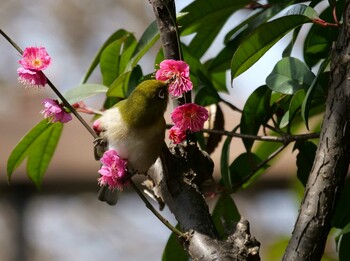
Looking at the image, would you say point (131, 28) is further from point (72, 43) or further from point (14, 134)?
point (14, 134)

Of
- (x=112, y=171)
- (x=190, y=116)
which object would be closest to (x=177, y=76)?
(x=190, y=116)

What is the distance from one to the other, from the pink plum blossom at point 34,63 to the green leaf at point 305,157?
0.46 m

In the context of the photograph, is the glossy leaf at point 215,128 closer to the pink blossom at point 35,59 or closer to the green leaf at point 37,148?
the green leaf at point 37,148

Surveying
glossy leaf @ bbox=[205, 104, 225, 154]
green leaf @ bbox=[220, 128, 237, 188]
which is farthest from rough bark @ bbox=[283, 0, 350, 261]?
glossy leaf @ bbox=[205, 104, 225, 154]

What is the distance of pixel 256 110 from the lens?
140 cm

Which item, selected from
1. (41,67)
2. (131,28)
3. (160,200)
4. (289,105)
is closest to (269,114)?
(289,105)

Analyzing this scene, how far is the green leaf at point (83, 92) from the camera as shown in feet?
4.77

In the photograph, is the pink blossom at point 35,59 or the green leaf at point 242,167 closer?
the pink blossom at point 35,59

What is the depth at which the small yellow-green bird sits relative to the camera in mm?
1278

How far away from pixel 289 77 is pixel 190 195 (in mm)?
250

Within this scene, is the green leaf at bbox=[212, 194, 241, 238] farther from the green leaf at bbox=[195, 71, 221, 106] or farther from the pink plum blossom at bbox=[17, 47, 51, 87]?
the pink plum blossom at bbox=[17, 47, 51, 87]

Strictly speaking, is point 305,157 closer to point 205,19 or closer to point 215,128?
point 215,128

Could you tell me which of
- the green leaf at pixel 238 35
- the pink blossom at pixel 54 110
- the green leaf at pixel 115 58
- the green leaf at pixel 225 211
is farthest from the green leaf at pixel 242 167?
the pink blossom at pixel 54 110

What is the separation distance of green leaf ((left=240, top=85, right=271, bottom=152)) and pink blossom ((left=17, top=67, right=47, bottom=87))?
371 mm
